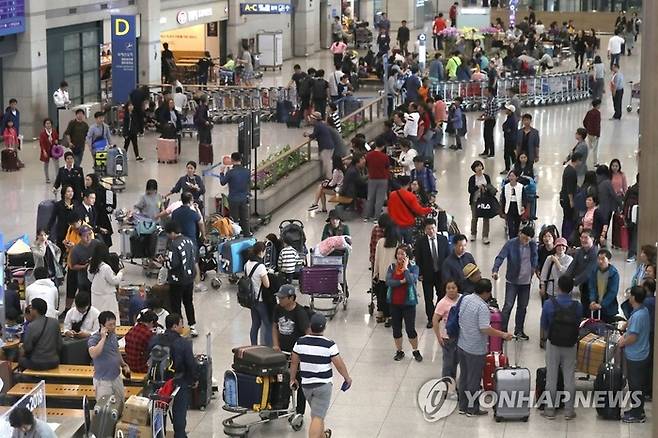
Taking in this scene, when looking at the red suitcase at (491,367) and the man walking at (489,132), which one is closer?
the red suitcase at (491,367)

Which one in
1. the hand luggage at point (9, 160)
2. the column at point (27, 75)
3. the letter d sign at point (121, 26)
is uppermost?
the letter d sign at point (121, 26)

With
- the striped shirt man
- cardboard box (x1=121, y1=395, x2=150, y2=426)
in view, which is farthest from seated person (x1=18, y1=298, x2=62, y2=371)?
the striped shirt man

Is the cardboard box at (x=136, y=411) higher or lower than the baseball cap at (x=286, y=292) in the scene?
lower

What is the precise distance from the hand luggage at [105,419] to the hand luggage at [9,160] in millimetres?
15821

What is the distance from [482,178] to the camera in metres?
22.8

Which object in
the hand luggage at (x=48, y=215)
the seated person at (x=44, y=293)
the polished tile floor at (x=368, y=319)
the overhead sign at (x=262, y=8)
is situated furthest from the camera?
the overhead sign at (x=262, y=8)

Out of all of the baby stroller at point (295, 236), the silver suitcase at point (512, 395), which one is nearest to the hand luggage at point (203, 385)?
the silver suitcase at point (512, 395)

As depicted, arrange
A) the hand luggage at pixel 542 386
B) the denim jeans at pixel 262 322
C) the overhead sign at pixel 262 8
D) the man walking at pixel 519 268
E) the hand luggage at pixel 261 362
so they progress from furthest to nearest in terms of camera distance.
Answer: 1. the overhead sign at pixel 262 8
2. the man walking at pixel 519 268
3. the denim jeans at pixel 262 322
4. the hand luggage at pixel 542 386
5. the hand luggage at pixel 261 362

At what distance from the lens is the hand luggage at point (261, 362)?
46.3 ft

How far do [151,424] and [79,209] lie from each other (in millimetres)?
7006

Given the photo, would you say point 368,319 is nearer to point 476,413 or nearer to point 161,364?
point 476,413

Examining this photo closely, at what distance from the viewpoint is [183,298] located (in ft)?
57.8

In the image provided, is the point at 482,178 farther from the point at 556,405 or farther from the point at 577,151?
the point at 556,405

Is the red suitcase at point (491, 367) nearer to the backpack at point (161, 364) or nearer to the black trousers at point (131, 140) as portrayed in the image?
the backpack at point (161, 364)
